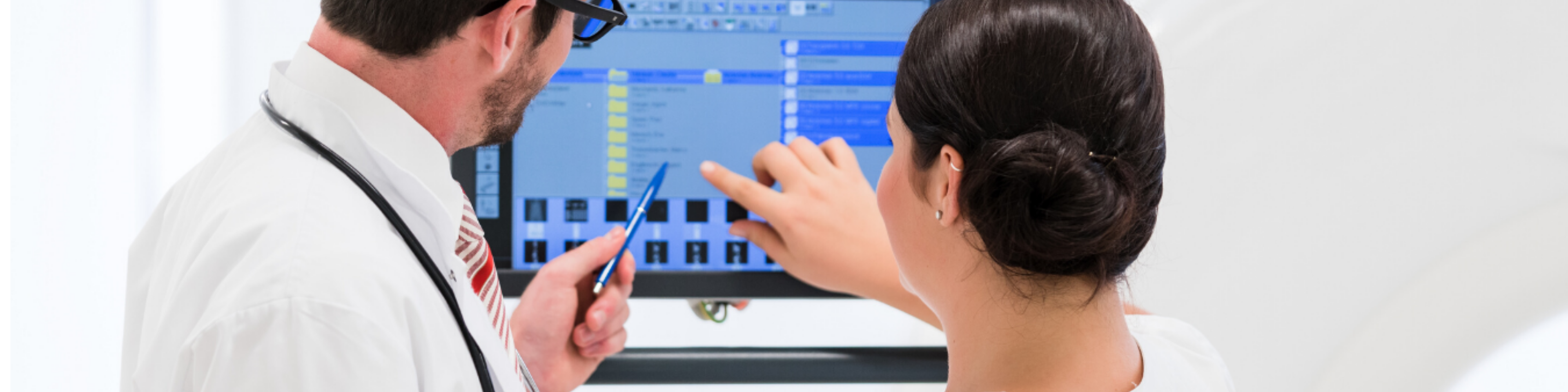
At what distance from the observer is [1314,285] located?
0.99m

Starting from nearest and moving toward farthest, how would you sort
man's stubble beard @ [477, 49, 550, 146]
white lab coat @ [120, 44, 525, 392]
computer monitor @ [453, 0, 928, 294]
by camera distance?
1. white lab coat @ [120, 44, 525, 392]
2. man's stubble beard @ [477, 49, 550, 146]
3. computer monitor @ [453, 0, 928, 294]

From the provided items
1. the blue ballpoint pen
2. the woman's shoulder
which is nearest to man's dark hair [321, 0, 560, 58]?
the blue ballpoint pen

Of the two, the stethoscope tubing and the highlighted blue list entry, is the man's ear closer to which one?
the stethoscope tubing

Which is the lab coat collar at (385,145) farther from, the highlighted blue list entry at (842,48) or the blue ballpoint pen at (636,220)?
the highlighted blue list entry at (842,48)

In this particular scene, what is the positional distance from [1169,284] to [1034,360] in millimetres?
446

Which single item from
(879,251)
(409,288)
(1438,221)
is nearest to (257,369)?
(409,288)

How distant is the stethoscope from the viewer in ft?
1.93

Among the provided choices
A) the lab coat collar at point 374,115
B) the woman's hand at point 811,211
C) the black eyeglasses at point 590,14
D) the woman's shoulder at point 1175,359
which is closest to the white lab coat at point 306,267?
the lab coat collar at point 374,115

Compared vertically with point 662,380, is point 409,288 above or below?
above

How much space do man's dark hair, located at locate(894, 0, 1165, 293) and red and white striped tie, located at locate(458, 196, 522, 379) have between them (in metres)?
0.42

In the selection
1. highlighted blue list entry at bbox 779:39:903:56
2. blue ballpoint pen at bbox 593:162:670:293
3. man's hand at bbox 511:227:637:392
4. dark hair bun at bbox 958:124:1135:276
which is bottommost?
man's hand at bbox 511:227:637:392

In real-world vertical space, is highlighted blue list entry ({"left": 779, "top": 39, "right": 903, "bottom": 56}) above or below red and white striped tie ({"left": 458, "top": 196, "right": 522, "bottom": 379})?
above

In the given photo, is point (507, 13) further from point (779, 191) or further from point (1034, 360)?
point (1034, 360)

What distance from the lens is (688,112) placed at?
0.89 meters
